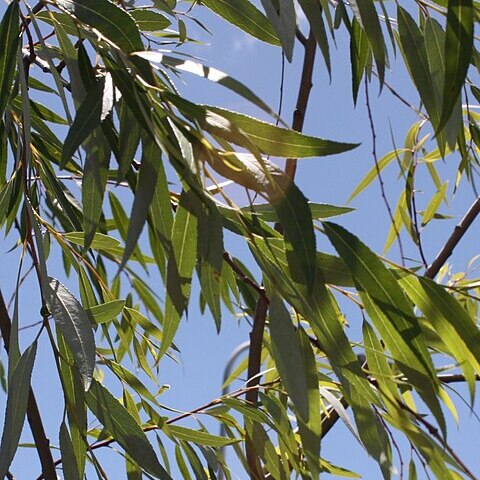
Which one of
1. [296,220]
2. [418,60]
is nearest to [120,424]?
[296,220]

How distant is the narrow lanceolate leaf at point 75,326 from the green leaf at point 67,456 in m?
0.11

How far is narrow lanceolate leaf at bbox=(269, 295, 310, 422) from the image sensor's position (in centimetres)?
53

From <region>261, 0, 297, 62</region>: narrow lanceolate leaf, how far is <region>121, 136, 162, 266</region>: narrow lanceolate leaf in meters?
0.11

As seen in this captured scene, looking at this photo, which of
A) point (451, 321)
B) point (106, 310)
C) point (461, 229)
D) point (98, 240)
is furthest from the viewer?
point (461, 229)

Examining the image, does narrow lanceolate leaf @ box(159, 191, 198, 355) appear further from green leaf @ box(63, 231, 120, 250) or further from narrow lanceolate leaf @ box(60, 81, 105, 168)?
green leaf @ box(63, 231, 120, 250)

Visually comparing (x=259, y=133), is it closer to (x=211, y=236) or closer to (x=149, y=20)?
(x=211, y=236)

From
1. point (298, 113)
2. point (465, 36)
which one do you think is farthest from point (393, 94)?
point (465, 36)

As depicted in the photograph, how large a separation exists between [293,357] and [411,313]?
0.08m

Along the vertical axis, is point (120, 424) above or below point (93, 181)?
below

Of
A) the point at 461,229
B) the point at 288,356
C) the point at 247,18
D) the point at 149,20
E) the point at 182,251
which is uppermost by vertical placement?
the point at 149,20

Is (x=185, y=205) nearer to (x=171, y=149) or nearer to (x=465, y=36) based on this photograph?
(x=171, y=149)

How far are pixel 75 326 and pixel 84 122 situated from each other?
0.44 ft

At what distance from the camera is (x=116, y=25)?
23.3 inches

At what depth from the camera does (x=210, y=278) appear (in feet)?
2.12
